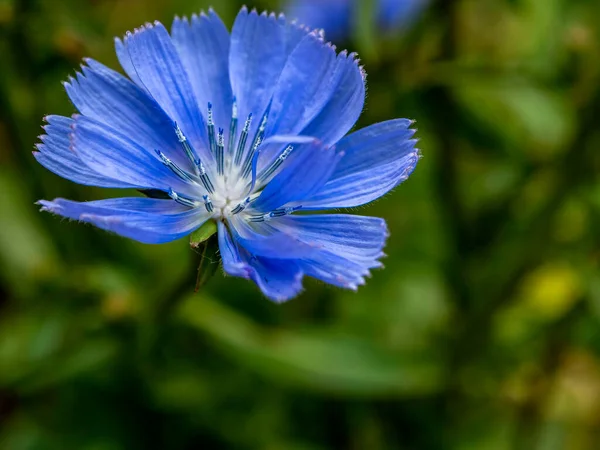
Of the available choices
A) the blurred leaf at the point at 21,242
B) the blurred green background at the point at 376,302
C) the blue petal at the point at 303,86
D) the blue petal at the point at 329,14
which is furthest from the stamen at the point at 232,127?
the blue petal at the point at 329,14

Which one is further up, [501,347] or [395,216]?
[395,216]

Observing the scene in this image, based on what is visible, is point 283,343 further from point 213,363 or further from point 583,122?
point 583,122

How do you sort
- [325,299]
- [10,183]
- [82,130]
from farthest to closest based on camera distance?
[325,299], [10,183], [82,130]

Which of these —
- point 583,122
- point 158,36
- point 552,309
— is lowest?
point 552,309

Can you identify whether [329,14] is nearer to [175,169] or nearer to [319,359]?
[319,359]

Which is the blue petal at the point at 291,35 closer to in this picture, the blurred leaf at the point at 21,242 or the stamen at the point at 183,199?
the stamen at the point at 183,199

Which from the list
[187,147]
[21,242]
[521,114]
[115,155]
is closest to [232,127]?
[187,147]

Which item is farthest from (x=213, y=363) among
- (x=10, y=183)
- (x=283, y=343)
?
(x=10, y=183)
